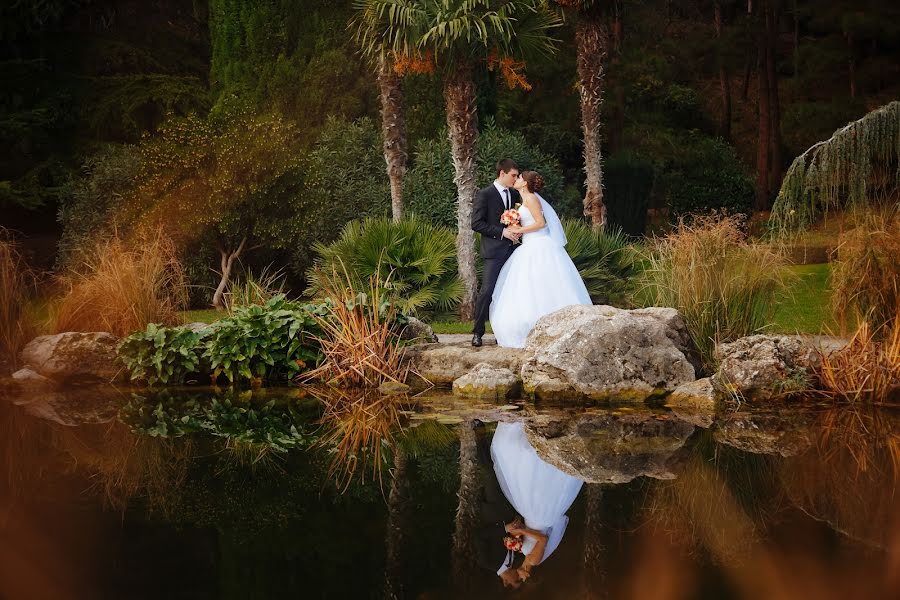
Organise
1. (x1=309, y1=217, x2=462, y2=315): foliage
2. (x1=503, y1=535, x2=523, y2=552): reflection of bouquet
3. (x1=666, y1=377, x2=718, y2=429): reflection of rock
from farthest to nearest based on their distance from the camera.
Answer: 1. (x1=309, y1=217, x2=462, y2=315): foliage
2. (x1=666, y1=377, x2=718, y2=429): reflection of rock
3. (x1=503, y1=535, x2=523, y2=552): reflection of bouquet

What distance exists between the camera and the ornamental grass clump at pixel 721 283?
32.1ft

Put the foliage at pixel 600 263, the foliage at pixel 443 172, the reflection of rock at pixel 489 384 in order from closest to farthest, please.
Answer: the reflection of rock at pixel 489 384
the foliage at pixel 600 263
the foliage at pixel 443 172

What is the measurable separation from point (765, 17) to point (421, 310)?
60.5 ft

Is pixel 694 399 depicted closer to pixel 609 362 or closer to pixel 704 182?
pixel 609 362

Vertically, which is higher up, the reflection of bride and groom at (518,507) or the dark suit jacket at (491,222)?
the dark suit jacket at (491,222)

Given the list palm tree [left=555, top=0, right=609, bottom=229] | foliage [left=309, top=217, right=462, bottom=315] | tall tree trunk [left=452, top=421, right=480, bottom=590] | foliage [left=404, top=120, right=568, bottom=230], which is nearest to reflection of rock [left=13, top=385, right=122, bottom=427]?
tall tree trunk [left=452, top=421, right=480, bottom=590]

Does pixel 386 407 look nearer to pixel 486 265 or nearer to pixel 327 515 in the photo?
pixel 486 265

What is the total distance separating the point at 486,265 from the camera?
10.9 metres

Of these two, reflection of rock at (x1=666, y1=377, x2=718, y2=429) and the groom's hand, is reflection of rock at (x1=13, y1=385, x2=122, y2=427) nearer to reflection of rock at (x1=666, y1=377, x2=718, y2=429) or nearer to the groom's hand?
the groom's hand

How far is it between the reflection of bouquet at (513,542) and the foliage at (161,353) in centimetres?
643

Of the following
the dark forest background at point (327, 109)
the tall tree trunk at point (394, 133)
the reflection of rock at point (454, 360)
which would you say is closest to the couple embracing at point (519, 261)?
the reflection of rock at point (454, 360)

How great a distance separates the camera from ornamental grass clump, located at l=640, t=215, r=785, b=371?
386 inches

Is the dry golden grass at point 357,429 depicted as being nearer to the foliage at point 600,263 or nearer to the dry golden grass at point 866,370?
the dry golden grass at point 866,370

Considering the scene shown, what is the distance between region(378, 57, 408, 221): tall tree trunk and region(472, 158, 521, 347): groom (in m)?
6.86
